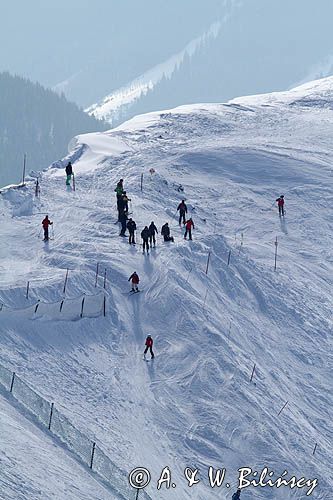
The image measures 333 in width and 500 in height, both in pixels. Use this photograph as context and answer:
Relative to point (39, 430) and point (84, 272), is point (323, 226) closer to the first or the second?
point (84, 272)

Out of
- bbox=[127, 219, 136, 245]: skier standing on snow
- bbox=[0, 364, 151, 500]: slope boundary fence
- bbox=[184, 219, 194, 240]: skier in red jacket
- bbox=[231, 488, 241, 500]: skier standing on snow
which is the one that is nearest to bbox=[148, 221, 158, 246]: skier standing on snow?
bbox=[127, 219, 136, 245]: skier standing on snow

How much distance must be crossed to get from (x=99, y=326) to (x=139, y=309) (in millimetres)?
2213

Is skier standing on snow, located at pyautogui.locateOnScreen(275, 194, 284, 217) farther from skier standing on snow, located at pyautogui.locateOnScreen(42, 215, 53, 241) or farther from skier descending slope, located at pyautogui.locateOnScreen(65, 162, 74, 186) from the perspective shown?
skier standing on snow, located at pyautogui.locateOnScreen(42, 215, 53, 241)

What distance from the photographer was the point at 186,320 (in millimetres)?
38062

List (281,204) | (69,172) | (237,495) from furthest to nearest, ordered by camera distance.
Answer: (281,204)
(69,172)
(237,495)

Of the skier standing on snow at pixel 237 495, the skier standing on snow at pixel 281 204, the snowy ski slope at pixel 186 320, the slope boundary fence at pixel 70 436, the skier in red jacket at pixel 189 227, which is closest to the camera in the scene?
the slope boundary fence at pixel 70 436

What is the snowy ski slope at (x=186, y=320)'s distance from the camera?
3195cm

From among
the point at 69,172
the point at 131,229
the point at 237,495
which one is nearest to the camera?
the point at 237,495

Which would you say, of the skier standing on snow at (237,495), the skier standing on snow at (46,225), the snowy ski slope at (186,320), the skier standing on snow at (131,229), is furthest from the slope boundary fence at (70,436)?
the skier standing on snow at (131,229)

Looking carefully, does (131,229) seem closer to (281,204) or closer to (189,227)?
(189,227)

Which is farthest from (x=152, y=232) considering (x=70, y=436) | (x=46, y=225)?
(x=70, y=436)

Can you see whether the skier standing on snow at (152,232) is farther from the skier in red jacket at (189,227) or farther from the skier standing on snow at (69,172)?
the skier standing on snow at (69,172)

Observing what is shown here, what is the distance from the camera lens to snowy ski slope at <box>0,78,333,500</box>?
32.0m

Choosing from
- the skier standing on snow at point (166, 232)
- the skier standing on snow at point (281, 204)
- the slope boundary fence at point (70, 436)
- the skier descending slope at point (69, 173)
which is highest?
the skier descending slope at point (69, 173)
